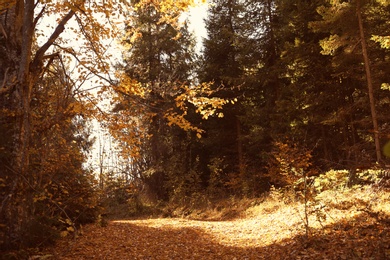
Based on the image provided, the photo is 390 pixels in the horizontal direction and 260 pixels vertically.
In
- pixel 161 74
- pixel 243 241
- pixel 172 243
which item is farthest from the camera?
pixel 161 74

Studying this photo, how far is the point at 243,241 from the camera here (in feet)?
28.0

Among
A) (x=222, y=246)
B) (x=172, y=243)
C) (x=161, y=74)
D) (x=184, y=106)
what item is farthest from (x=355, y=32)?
(x=161, y=74)

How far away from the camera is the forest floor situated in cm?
586

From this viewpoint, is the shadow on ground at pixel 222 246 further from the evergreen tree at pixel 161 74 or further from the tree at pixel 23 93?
the evergreen tree at pixel 161 74

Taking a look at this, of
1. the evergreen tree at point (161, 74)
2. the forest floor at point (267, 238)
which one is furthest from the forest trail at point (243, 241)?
the evergreen tree at point (161, 74)

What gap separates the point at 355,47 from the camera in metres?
11.9

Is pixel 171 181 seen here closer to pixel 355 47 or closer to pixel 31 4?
pixel 355 47

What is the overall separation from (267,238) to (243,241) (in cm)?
66

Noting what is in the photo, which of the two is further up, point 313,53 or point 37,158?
point 313,53

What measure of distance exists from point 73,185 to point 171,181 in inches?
414

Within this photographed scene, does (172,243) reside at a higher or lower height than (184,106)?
lower

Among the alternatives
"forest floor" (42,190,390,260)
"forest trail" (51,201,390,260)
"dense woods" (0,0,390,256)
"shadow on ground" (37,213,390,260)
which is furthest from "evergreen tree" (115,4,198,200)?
"shadow on ground" (37,213,390,260)

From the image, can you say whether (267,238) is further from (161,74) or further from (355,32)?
(161,74)

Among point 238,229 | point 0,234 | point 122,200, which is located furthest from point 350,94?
point 122,200
